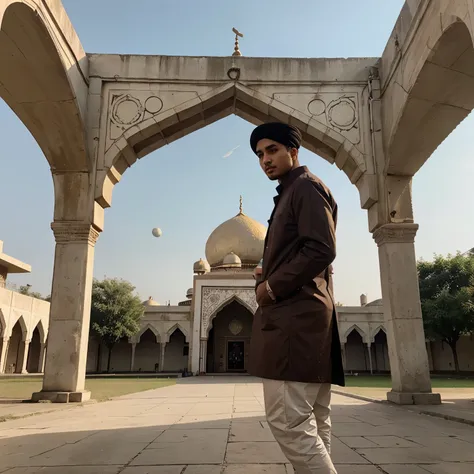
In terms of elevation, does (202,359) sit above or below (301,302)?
below

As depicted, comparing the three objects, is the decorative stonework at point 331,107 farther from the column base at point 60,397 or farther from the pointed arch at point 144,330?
the pointed arch at point 144,330

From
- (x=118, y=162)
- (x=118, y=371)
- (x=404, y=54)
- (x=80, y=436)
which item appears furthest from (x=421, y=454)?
(x=118, y=371)

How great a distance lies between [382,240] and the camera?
6.55 m

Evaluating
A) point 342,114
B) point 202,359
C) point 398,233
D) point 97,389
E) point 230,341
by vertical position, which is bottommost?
point 97,389

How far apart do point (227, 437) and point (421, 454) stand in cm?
143

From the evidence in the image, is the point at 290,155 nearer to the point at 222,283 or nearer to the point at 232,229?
the point at 222,283

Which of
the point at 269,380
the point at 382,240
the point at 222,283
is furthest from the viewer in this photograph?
the point at 222,283

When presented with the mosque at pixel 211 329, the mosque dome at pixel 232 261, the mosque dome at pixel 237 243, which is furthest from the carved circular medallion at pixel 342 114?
the mosque dome at pixel 237 243

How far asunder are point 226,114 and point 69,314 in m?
4.42

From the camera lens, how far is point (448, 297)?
18734 mm

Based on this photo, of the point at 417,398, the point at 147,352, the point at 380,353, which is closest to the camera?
the point at 417,398

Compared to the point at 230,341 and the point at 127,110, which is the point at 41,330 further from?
the point at 127,110

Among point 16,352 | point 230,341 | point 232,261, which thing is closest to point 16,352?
point 16,352

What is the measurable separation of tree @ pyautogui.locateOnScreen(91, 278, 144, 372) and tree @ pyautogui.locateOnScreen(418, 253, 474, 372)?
14.7 metres
